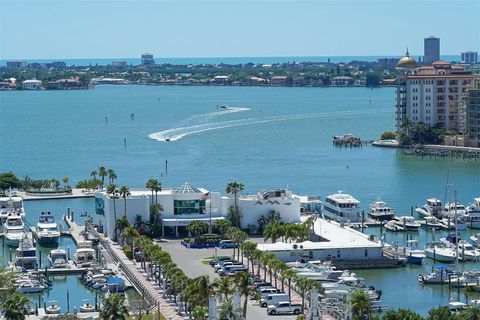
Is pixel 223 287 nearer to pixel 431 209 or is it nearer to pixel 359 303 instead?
pixel 359 303

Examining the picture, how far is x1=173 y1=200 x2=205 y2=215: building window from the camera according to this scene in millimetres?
38312

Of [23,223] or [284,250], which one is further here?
[23,223]

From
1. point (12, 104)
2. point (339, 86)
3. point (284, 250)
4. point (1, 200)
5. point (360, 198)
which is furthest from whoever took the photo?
point (339, 86)

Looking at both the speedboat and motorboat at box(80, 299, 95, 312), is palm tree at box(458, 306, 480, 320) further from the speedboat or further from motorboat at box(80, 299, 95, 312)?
the speedboat

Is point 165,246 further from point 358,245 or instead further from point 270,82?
point 270,82

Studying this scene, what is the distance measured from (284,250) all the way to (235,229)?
1.86m

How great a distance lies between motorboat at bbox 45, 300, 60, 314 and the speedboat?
15.9 m

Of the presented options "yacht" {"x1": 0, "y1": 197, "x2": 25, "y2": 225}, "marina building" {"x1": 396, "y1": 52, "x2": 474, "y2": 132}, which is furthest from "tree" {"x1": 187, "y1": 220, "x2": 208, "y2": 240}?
"marina building" {"x1": 396, "y1": 52, "x2": 474, "y2": 132}

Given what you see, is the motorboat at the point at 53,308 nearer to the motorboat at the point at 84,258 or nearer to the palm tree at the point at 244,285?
the motorboat at the point at 84,258

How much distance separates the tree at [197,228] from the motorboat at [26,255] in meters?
4.58

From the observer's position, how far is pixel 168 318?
27.2 meters

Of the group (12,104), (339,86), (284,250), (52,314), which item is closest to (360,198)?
(284,250)

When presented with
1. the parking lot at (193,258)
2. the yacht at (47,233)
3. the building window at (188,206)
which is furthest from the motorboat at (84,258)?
the building window at (188,206)

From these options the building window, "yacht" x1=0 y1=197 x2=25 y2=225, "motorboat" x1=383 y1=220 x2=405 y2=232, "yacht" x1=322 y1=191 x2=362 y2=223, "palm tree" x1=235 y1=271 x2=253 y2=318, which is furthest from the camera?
"yacht" x1=322 y1=191 x2=362 y2=223
